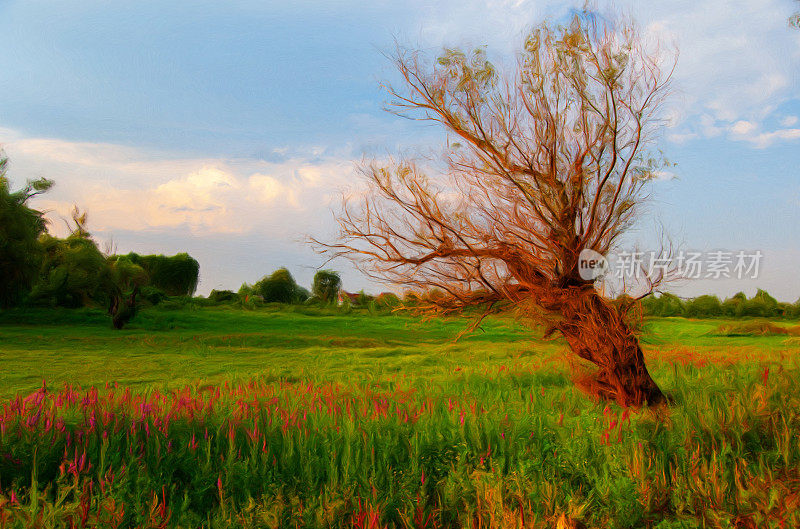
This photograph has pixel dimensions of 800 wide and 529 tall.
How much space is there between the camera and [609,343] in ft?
28.0

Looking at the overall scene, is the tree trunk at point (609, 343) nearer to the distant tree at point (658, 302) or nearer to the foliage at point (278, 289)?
the distant tree at point (658, 302)

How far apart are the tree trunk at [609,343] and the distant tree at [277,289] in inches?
1245

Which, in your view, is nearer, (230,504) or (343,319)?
(230,504)

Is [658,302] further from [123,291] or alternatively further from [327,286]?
[327,286]

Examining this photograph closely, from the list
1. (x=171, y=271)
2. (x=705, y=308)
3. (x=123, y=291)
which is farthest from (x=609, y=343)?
(x=171, y=271)

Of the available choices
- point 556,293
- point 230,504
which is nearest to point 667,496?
point 230,504

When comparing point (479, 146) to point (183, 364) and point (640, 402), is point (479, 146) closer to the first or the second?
point (640, 402)

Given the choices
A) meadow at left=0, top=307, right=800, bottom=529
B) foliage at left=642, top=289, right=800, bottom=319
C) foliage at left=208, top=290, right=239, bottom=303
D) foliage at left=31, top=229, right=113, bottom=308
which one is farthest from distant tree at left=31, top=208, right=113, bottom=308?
foliage at left=642, top=289, right=800, bottom=319

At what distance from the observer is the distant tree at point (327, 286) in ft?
124

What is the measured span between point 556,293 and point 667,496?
466 centimetres

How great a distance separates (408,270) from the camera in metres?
8.87

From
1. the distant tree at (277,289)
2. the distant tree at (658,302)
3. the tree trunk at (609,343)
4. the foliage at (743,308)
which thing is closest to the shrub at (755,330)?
the foliage at (743,308)

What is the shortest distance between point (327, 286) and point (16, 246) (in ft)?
63.9

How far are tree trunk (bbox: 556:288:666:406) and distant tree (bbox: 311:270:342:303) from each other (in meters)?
29.8
